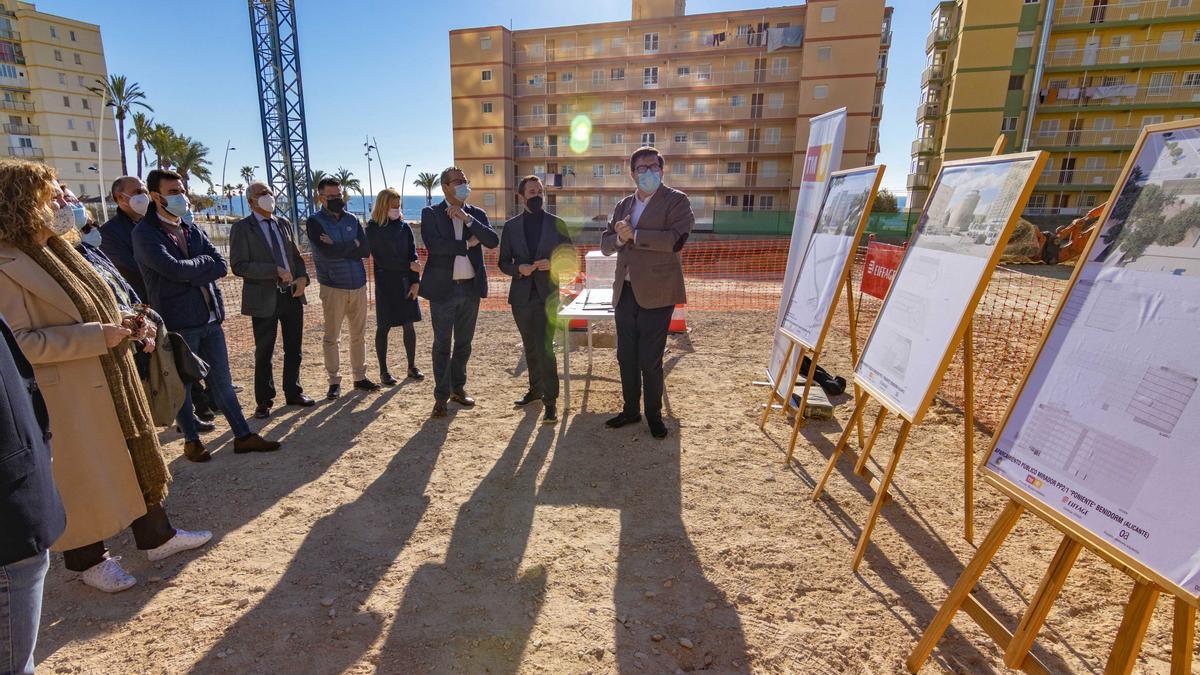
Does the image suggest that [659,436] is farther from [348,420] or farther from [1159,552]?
[1159,552]

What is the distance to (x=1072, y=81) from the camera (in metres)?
30.7

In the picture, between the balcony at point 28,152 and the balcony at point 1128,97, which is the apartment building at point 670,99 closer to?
the balcony at point 1128,97

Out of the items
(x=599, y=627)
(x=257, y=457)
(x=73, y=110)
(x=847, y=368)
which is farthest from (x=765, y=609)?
A: (x=73, y=110)

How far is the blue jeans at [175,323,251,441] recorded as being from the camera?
11.9ft

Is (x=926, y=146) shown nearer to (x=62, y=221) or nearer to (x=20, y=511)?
(x=62, y=221)

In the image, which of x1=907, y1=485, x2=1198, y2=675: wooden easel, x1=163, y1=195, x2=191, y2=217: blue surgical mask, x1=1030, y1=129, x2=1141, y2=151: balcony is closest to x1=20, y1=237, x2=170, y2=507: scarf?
x1=163, y1=195, x2=191, y2=217: blue surgical mask

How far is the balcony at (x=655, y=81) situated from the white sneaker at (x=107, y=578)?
37.0m

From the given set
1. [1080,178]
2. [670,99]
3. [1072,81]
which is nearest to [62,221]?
[670,99]

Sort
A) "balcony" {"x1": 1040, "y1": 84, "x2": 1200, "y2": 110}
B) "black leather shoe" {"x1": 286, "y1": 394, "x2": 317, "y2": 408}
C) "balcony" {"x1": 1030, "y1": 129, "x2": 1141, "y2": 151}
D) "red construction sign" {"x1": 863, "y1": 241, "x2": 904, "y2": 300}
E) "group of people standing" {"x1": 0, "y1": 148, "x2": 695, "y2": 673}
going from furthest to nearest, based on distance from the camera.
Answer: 1. "balcony" {"x1": 1030, "y1": 129, "x2": 1141, "y2": 151}
2. "balcony" {"x1": 1040, "y1": 84, "x2": 1200, "y2": 110}
3. "red construction sign" {"x1": 863, "y1": 241, "x2": 904, "y2": 300}
4. "black leather shoe" {"x1": 286, "y1": 394, "x2": 317, "y2": 408}
5. "group of people standing" {"x1": 0, "y1": 148, "x2": 695, "y2": 673}

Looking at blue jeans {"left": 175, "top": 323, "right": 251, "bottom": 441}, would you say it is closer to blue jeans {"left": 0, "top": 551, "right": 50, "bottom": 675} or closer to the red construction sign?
blue jeans {"left": 0, "top": 551, "right": 50, "bottom": 675}

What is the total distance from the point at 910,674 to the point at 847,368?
4558 millimetres

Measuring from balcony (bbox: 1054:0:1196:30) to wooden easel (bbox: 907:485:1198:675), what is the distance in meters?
40.9

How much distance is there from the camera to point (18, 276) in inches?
79.2

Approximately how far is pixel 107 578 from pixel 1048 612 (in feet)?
12.6
